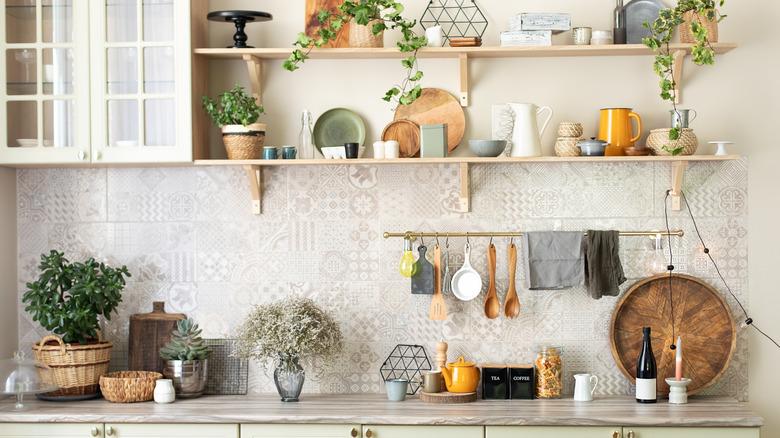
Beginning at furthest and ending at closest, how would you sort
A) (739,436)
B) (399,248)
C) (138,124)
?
(399,248), (138,124), (739,436)

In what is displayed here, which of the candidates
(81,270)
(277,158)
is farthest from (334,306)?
(81,270)

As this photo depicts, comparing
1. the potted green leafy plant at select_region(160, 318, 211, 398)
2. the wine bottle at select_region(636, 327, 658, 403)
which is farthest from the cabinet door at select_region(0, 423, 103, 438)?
the wine bottle at select_region(636, 327, 658, 403)

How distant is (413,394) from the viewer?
3.80m

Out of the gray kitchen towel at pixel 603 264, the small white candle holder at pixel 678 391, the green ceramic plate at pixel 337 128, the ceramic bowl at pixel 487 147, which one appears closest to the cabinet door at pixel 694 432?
the small white candle holder at pixel 678 391

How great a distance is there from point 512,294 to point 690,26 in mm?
1209

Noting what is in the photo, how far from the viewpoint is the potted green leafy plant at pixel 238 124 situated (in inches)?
145

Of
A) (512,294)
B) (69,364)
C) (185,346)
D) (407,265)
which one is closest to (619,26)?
(512,294)

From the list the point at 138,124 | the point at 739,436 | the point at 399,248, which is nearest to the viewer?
the point at 739,436

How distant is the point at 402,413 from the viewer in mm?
3410

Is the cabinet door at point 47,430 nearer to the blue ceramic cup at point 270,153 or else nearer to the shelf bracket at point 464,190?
the blue ceramic cup at point 270,153

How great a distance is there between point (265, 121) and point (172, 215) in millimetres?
537

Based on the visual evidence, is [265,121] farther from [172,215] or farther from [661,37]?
[661,37]

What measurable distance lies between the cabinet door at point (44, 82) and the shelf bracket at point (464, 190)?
1423 millimetres

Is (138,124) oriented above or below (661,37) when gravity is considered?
below
